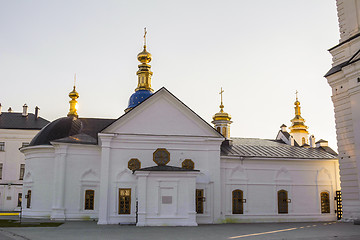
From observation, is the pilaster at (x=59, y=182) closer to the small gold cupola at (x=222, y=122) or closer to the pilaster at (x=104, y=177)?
the pilaster at (x=104, y=177)

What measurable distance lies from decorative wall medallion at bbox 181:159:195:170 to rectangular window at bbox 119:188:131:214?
3416 millimetres

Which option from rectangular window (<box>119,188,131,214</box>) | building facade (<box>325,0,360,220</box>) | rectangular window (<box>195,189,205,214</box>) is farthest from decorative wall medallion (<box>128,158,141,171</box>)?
building facade (<box>325,0,360,220</box>)

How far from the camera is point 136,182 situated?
21969mm

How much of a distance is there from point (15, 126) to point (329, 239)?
3462cm

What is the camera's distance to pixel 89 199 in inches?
898

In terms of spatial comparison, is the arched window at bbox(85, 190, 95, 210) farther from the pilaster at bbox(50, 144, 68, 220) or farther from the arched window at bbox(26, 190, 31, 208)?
the arched window at bbox(26, 190, 31, 208)

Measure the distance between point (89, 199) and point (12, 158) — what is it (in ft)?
64.8

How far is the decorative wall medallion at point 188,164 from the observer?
74.1ft

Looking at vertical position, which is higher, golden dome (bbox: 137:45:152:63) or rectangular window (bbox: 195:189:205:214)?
golden dome (bbox: 137:45:152:63)

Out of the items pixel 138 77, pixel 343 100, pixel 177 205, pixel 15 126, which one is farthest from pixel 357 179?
pixel 15 126

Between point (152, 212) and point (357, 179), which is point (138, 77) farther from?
point (357, 179)

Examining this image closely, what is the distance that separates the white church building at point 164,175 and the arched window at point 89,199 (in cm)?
6

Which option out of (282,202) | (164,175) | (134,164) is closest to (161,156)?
(134,164)

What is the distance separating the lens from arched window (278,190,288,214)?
973 inches
